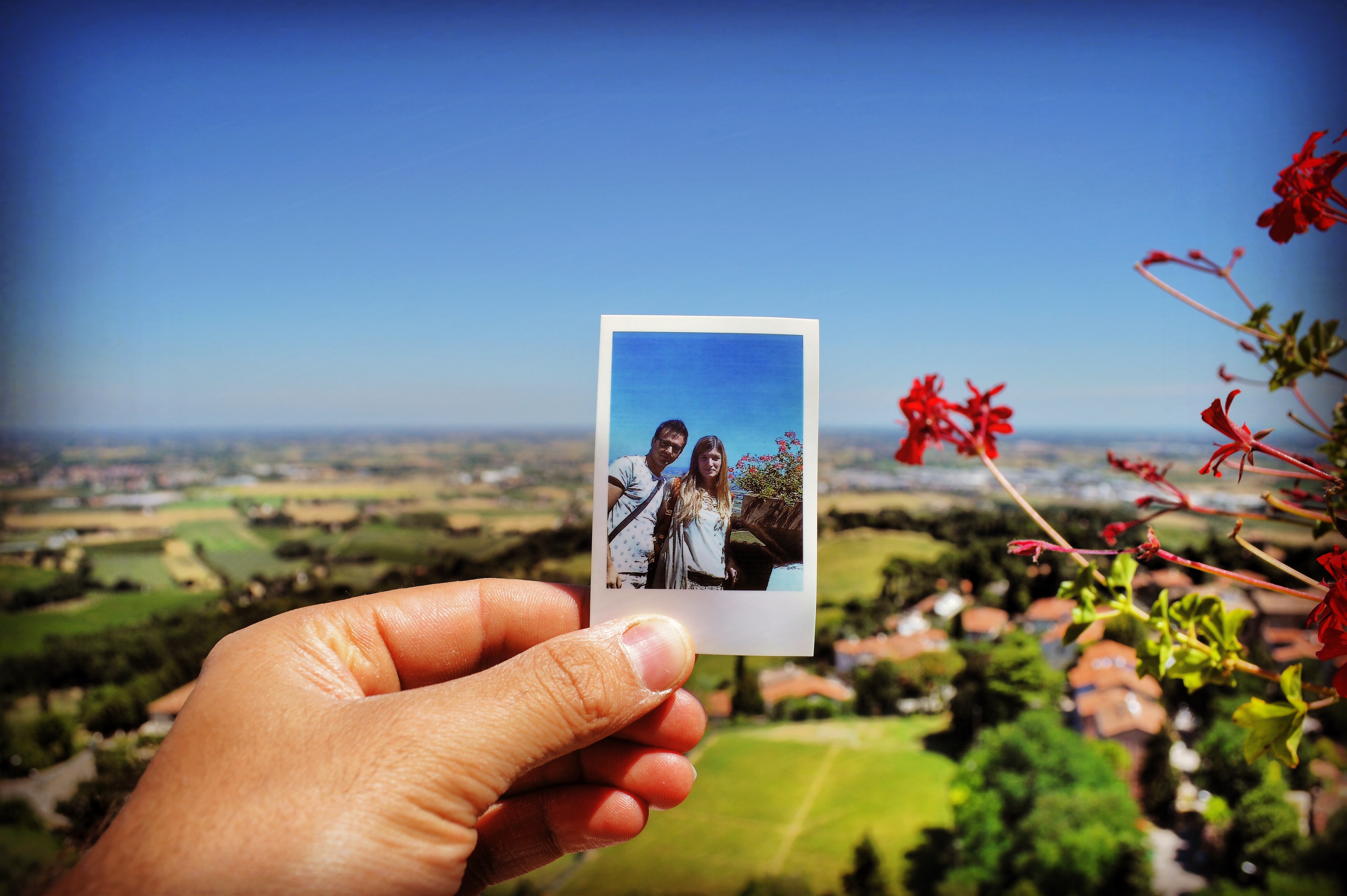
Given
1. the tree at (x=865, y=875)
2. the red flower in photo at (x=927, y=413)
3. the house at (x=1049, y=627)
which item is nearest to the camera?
the red flower in photo at (x=927, y=413)

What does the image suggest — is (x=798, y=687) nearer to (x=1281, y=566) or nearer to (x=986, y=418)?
(x=986, y=418)

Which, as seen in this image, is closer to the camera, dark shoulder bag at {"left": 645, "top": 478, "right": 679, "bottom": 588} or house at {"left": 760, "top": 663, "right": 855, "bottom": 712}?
dark shoulder bag at {"left": 645, "top": 478, "right": 679, "bottom": 588}

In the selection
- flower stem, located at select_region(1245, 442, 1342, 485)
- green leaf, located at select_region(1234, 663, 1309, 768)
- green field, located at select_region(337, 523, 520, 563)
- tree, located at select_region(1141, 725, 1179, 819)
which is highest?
flower stem, located at select_region(1245, 442, 1342, 485)

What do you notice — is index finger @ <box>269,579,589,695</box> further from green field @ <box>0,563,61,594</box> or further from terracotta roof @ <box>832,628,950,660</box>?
green field @ <box>0,563,61,594</box>

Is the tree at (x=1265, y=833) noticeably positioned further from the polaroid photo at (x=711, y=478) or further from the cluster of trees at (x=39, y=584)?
the cluster of trees at (x=39, y=584)

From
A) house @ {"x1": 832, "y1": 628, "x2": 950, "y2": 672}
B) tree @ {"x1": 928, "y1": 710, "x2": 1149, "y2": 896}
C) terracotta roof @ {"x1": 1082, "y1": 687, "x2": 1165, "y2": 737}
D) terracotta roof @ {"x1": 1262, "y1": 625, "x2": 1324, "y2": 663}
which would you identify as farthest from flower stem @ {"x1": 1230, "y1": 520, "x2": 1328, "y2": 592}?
terracotta roof @ {"x1": 1082, "y1": 687, "x2": 1165, "y2": 737}

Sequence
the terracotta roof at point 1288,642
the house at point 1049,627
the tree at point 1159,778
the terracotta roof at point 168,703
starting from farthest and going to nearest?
the tree at point 1159,778, the house at point 1049,627, the terracotta roof at point 168,703, the terracotta roof at point 1288,642

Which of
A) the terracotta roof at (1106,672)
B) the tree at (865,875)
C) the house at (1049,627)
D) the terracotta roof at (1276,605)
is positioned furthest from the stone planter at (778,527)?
the tree at (865,875)
